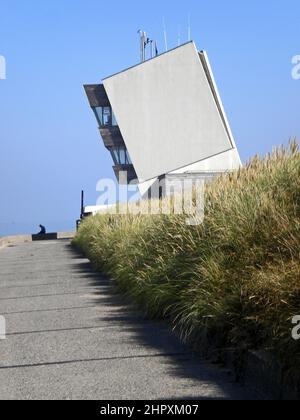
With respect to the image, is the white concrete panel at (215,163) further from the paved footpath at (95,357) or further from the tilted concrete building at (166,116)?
the paved footpath at (95,357)

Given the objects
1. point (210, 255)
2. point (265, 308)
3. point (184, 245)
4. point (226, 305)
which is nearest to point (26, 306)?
point (184, 245)

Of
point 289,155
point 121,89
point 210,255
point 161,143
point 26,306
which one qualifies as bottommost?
point 26,306

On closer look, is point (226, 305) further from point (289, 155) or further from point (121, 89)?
point (121, 89)

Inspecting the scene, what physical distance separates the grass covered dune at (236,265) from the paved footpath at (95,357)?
32 centimetres

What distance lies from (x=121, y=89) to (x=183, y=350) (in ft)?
194

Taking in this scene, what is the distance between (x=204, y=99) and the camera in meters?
65.8

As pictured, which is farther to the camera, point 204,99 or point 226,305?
point 204,99

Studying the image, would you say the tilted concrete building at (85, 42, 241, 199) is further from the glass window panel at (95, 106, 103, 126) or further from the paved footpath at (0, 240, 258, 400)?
the paved footpath at (0, 240, 258, 400)

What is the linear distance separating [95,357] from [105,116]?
203 ft

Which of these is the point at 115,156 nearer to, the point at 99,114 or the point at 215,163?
the point at 99,114

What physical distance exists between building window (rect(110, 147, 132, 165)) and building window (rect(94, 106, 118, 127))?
2.47 m

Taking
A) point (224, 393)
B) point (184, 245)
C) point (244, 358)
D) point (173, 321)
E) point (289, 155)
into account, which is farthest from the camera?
point (289, 155)

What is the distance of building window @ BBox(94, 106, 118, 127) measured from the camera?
219 ft

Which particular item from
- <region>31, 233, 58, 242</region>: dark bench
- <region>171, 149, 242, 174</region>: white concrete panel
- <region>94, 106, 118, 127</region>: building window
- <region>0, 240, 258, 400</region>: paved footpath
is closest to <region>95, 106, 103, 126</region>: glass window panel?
<region>94, 106, 118, 127</region>: building window
